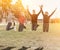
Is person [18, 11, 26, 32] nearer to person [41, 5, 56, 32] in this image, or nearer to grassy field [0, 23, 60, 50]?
grassy field [0, 23, 60, 50]

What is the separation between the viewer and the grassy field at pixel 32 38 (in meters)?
1.60

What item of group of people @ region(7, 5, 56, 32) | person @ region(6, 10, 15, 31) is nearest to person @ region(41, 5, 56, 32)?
group of people @ region(7, 5, 56, 32)

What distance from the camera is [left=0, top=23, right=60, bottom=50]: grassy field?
160 cm

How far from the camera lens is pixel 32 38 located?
1631 mm

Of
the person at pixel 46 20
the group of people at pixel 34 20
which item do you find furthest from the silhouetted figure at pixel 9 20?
the person at pixel 46 20

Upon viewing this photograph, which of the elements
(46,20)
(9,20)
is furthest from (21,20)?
(46,20)

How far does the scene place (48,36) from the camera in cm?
163

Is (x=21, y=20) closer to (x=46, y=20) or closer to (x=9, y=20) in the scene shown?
(x=9, y=20)

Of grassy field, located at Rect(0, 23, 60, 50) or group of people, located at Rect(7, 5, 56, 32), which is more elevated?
group of people, located at Rect(7, 5, 56, 32)

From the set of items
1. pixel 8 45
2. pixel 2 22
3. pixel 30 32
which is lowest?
pixel 8 45

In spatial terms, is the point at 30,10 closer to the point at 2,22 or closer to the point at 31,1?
the point at 31,1

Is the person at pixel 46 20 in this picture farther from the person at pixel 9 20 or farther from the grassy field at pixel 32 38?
the person at pixel 9 20

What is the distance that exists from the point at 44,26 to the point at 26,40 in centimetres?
24

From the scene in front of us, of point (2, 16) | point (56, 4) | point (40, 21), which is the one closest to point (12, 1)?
point (2, 16)
